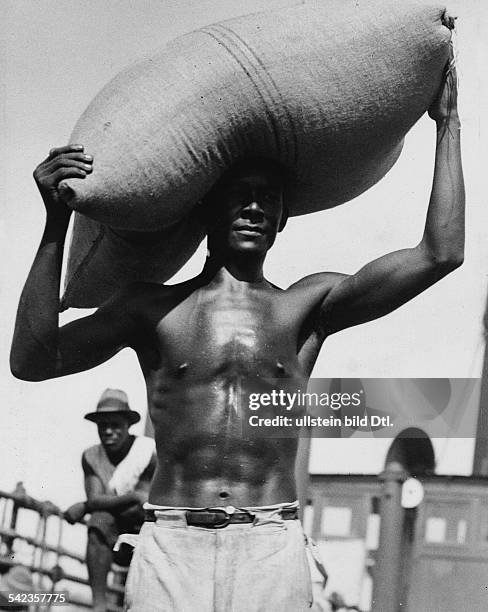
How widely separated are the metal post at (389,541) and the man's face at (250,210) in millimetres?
2855

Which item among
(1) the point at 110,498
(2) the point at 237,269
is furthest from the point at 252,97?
(1) the point at 110,498

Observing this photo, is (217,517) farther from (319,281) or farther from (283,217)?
(283,217)

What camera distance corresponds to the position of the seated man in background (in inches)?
177

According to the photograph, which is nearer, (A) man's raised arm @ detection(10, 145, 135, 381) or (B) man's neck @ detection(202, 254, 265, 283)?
(A) man's raised arm @ detection(10, 145, 135, 381)

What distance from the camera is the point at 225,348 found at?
89.9 inches

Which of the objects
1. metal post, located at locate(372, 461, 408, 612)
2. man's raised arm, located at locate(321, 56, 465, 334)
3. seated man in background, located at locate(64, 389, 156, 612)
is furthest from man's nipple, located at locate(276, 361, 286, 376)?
metal post, located at locate(372, 461, 408, 612)

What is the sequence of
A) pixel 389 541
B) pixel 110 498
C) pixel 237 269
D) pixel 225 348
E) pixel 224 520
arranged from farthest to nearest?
1. pixel 389 541
2. pixel 110 498
3. pixel 237 269
4. pixel 225 348
5. pixel 224 520

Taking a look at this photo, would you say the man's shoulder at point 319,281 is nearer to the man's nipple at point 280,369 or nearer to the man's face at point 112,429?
the man's nipple at point 280,369

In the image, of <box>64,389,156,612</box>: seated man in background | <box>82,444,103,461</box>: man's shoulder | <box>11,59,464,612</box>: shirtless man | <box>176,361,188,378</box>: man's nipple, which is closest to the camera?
<box>11,59,464,612</box>: shirtless man

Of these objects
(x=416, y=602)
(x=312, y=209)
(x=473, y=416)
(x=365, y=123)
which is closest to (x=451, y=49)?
(x=365, y=123)

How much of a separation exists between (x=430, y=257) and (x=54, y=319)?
0.77 m

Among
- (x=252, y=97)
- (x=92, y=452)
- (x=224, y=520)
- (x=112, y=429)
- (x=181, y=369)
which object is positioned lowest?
(x=224, y=520)

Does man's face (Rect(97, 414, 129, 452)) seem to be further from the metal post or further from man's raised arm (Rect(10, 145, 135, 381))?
man's raised arm (Rect(10, 145, 135, 381))

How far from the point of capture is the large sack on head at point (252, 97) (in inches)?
87.0
